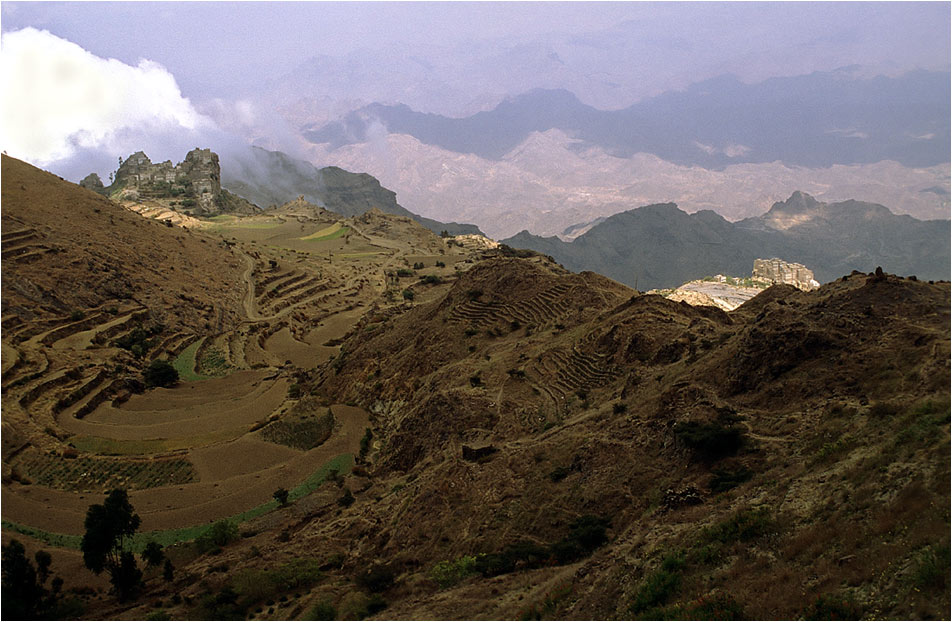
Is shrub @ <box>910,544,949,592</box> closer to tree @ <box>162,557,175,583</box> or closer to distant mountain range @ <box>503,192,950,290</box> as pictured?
tree @ <box>162,557,175,583</box>

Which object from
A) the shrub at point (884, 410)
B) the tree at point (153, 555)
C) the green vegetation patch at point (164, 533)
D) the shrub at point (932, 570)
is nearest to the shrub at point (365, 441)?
the green vegetation patch at point (164, 533)

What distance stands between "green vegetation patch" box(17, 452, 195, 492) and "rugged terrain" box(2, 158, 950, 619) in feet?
0.40

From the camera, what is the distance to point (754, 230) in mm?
196000

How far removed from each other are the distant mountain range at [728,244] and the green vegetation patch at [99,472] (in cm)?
14289

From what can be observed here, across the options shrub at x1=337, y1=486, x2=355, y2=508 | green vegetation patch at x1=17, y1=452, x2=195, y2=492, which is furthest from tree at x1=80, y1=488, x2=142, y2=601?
green vegetation patch at x1=17, y1=452, x2=195, y2=492

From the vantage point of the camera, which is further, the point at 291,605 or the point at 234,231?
the point at 234,231

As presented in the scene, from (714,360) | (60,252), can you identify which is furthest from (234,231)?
(714,360)

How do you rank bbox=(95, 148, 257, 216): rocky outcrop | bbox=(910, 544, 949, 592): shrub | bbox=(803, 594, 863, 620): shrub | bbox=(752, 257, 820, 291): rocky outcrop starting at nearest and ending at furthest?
bbox=(910, 544, 949, 592): shrub, bbox=(803, 594, 863, 620): shrub, bbox=(752, 257, 820, 291): rocky outcrop, bbox=(95, 148, 257, 216): rocky outcrop

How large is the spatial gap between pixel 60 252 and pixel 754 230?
190827 mm

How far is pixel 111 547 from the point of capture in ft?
69.7

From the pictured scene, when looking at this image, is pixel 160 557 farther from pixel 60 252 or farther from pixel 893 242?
pixel 893 242

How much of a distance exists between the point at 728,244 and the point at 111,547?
18735 cm

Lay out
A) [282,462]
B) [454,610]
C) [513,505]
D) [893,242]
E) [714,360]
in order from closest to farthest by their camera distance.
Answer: [454,610], [513,505], [714,360], [282,462], [893,242]

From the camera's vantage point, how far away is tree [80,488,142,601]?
20891 millimetres
